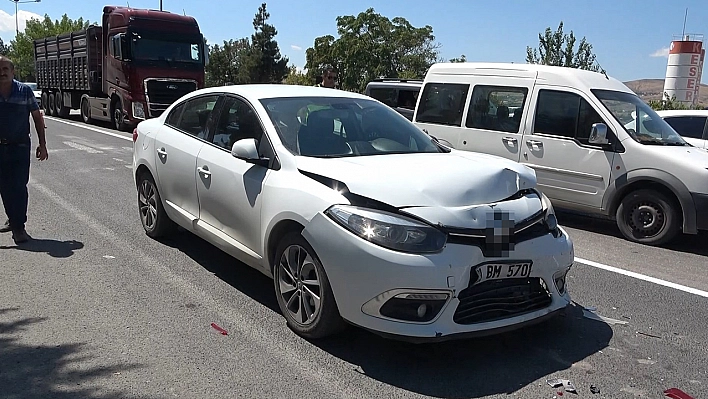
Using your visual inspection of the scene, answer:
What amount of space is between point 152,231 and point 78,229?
1.05m

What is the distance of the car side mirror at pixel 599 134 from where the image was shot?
718 centimetres

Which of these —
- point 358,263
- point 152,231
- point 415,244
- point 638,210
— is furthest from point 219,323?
point 638,210

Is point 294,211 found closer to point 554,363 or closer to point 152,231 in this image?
point 554,363

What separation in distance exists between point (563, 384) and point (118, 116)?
18671mm

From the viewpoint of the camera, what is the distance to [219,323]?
4418 mm

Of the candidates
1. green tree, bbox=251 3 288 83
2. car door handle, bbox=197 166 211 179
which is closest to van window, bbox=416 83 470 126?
car door handle, bbox=197 166 211 179

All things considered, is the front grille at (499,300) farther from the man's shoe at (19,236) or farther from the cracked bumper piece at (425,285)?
the man's shoe at (19,236)

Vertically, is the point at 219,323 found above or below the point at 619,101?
below

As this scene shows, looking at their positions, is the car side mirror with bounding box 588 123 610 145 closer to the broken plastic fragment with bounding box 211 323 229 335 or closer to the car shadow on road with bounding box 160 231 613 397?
the car shadow on road with bounding box 160 231 613 397

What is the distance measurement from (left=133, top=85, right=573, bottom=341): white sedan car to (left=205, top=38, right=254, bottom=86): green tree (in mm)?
68586

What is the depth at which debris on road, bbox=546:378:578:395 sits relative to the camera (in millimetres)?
3552

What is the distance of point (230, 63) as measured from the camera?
82.1m

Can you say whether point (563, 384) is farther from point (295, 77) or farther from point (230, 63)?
point (230, 63)

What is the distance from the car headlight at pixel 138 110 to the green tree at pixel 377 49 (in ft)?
139
